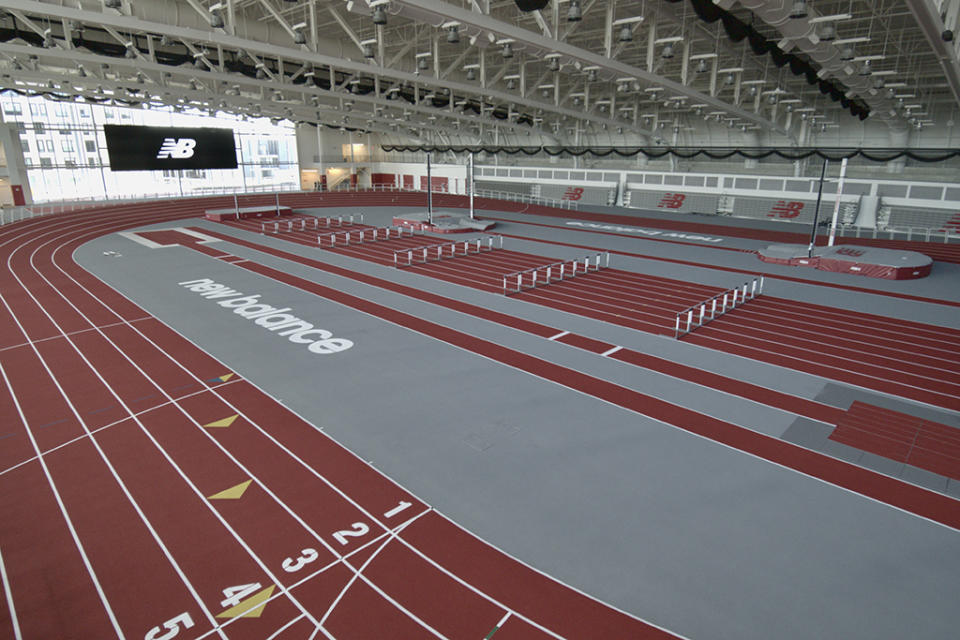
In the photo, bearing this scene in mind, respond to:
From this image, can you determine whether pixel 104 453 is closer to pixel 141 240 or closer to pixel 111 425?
pixel 111 425

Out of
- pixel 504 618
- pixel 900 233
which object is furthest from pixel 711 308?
→ pixel 900 233

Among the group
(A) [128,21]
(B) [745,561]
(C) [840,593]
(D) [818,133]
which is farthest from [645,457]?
(D) [818,133]

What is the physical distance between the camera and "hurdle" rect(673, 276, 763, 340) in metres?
11.6

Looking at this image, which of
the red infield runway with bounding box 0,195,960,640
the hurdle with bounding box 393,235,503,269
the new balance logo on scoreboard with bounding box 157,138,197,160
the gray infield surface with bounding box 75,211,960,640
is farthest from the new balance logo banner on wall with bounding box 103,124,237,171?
the gray infield surface with bounding box 75,211,960,640

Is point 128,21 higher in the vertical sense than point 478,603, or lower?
higher

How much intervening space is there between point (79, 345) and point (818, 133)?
38.9 m

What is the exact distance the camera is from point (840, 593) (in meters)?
4.70

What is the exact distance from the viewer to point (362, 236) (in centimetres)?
2294

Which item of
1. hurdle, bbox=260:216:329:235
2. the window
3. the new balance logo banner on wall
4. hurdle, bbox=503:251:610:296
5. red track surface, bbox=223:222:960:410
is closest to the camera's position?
red track surface, bbox=223:222:960:410

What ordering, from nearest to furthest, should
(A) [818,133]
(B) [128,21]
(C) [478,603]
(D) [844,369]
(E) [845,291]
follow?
1. (C) [478,603]
2. (D) [844,369]
3. (B) [128,21]
4. (E) [845,291]
5. (A) [818,133]

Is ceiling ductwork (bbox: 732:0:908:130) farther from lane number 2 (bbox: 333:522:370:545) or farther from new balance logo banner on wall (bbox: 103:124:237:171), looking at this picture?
new balance logo banner on wall (bbox: 103:124:237:171)

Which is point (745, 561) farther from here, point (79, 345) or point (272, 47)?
point (272, 47)

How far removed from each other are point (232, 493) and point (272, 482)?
0.44 metres

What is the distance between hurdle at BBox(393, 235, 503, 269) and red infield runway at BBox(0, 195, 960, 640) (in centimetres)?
566
